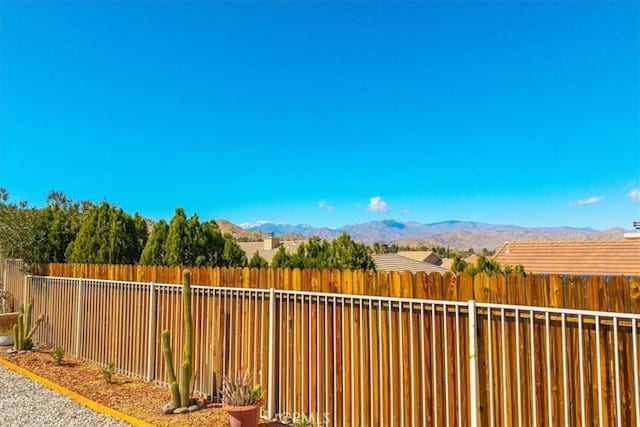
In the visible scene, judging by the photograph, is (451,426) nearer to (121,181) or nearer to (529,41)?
(529,41)

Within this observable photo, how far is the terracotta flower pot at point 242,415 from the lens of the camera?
14.1 feet

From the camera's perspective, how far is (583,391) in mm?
2996

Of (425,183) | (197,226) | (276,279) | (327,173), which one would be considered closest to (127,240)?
(197,226)

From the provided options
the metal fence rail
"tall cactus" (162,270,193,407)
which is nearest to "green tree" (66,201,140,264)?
the metal fence rail

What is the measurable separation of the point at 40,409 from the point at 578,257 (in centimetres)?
1769

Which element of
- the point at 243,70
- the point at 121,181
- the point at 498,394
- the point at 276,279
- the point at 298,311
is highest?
the point at 243,70

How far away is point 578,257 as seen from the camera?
16219 millimetres

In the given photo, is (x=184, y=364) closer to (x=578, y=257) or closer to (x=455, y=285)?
(x=455, y=285)

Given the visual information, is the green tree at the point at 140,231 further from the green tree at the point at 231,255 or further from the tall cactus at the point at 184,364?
the tall cactus at the point at 184,364

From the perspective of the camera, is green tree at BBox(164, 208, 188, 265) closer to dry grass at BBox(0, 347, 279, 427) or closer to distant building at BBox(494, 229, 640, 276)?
dry grass at BBox(0, 347, 279, 427)

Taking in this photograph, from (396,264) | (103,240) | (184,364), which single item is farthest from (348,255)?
(396,264)

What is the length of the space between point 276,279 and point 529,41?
12.9 m

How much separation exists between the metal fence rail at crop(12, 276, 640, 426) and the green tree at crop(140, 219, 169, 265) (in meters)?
3.84

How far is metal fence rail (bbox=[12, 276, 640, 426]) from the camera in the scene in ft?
9.86
